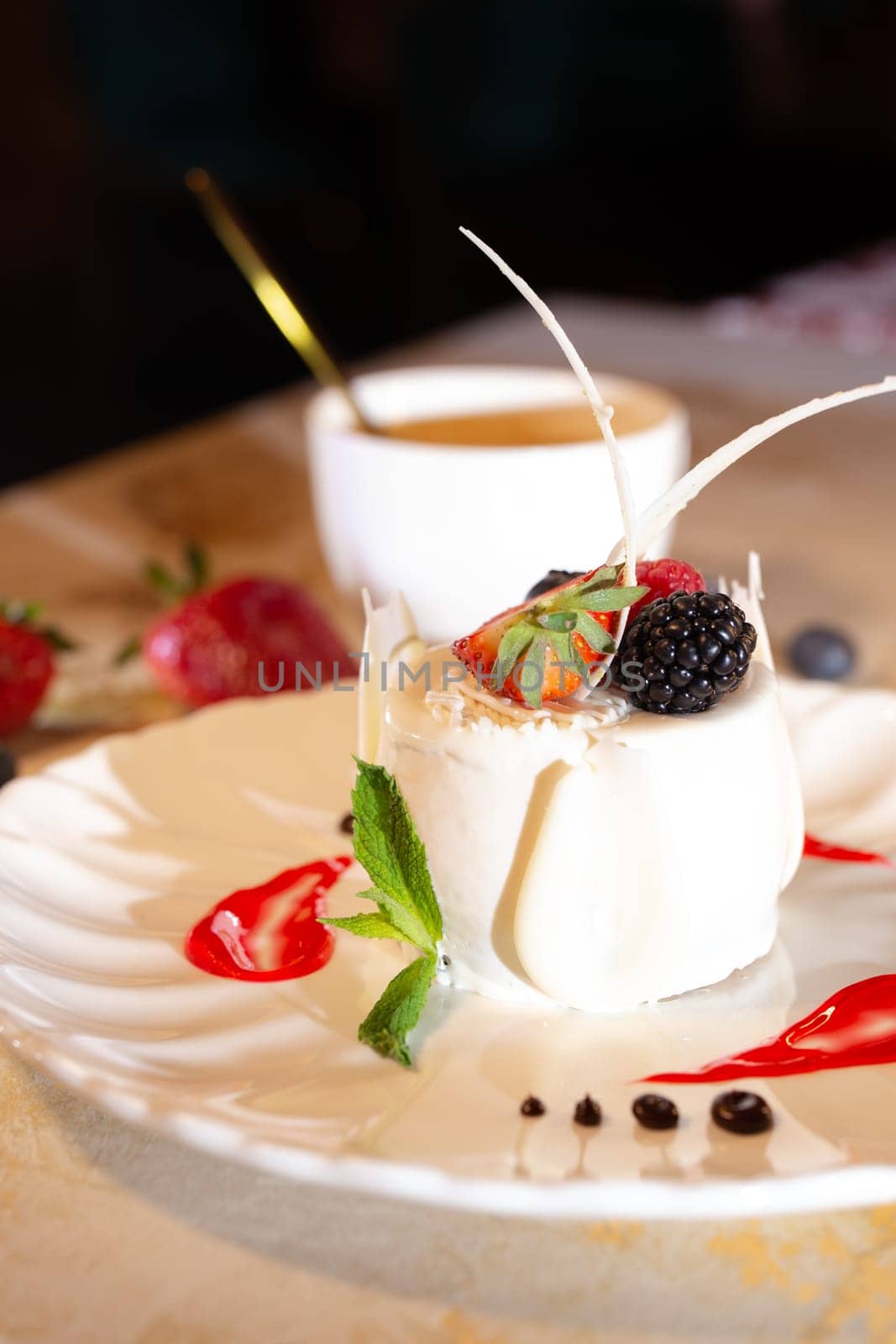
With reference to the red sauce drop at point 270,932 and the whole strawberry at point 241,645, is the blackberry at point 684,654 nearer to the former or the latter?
the red sauce drop at point 270,932

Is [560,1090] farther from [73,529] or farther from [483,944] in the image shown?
[73,529]

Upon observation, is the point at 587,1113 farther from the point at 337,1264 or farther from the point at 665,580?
the point at 665,580

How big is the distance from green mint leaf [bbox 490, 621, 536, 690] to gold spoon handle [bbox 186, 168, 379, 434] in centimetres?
69

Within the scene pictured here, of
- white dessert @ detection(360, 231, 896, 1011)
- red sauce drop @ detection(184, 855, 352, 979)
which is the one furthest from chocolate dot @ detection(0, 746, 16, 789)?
white dessert @ detection(360, 231, 896, 1011)

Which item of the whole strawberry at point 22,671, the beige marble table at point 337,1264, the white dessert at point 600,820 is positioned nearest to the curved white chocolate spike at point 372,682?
the white dessert at point 600,820

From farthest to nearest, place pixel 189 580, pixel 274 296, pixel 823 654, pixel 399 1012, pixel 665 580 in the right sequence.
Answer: pixel 189 580 → pixel 274 296 → pixel 823 654 → pixel 665 580 → pixel 399 1012

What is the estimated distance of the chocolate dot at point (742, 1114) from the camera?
0.76m

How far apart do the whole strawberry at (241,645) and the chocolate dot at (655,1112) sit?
75cm

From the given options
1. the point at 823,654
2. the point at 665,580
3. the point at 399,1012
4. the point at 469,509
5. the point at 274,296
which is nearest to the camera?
the point at 399,1012

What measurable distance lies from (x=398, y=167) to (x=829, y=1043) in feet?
17.8

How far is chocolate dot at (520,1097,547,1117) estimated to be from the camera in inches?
31.0

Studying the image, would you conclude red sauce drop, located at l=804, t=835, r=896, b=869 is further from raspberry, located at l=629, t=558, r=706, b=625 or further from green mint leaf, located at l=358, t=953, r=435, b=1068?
green mint leaf, located at l=358, t=953, r=435, b=1068

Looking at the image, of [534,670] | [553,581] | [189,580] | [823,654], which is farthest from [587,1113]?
[189,580]

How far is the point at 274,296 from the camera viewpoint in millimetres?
1614
